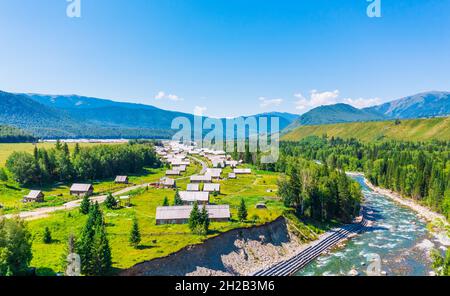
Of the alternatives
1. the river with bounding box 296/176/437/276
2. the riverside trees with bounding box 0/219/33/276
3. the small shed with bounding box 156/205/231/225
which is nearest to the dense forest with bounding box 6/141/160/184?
the small shed with bounding box 156/205/231/225

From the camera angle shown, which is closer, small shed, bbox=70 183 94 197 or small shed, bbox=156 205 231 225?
small shed, bbox=156 205 231 225

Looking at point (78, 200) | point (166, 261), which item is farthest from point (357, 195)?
point (78, 200)

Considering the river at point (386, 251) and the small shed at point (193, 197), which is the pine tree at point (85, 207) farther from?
the river at point (386, 251)

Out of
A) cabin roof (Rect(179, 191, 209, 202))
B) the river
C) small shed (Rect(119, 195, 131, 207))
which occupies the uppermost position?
cabin roof (Rect(179, 191, 209, 202))

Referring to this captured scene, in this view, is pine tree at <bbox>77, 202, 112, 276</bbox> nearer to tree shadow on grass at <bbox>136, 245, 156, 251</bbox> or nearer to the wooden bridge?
tree shadow on grass at <bbox>136, 245, 156, 251</bbox>

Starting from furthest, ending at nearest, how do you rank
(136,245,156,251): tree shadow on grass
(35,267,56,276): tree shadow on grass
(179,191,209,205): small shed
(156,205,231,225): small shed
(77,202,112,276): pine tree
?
(179,191,209,205): small shed
(156,205,231,225): small shed
(136,245,156,251): tree shadow on grass
(77,202,112,276): pine tree
(35,267,56,276): tree shadow on grass

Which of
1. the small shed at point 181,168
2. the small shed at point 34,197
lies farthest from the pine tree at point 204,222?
the small shed at point 181,168
